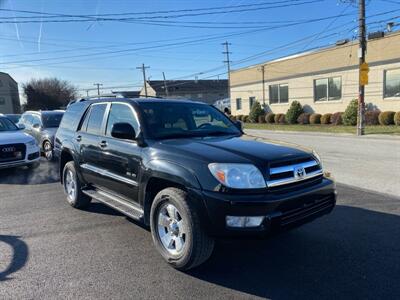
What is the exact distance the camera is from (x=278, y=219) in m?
3.51

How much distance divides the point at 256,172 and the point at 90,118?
3.38m

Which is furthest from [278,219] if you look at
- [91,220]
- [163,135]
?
[91,220]

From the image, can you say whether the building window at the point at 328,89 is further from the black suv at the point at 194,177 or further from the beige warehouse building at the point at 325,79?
the black suv at the point at 194,177

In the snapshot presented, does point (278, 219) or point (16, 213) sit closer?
point (278, 219)

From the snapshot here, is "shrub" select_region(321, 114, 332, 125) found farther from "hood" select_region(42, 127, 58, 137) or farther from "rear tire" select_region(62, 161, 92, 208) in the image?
"rear tire" select_region(62, 161, 92, 208)

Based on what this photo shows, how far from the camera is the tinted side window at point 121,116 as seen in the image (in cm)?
476

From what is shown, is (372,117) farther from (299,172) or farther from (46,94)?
(46,94)

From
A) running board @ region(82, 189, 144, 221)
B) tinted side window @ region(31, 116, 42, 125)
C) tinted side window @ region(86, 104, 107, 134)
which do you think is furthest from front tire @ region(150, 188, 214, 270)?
tinted side window @ region(31, 116, 42, 125)

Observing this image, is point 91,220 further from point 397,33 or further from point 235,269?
point 397,33

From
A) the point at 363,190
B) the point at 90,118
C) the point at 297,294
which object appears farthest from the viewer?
the point at 363,190

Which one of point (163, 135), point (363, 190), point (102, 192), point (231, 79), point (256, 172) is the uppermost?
point (231, 79)

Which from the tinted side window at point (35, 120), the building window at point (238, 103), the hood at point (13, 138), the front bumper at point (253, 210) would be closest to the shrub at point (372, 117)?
the building window at point (238, 103)

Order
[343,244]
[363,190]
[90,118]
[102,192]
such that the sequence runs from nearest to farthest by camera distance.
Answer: [343,244] → [102,192] → [90,118] → [363,190]

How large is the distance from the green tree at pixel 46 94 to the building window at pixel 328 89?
182 ft
